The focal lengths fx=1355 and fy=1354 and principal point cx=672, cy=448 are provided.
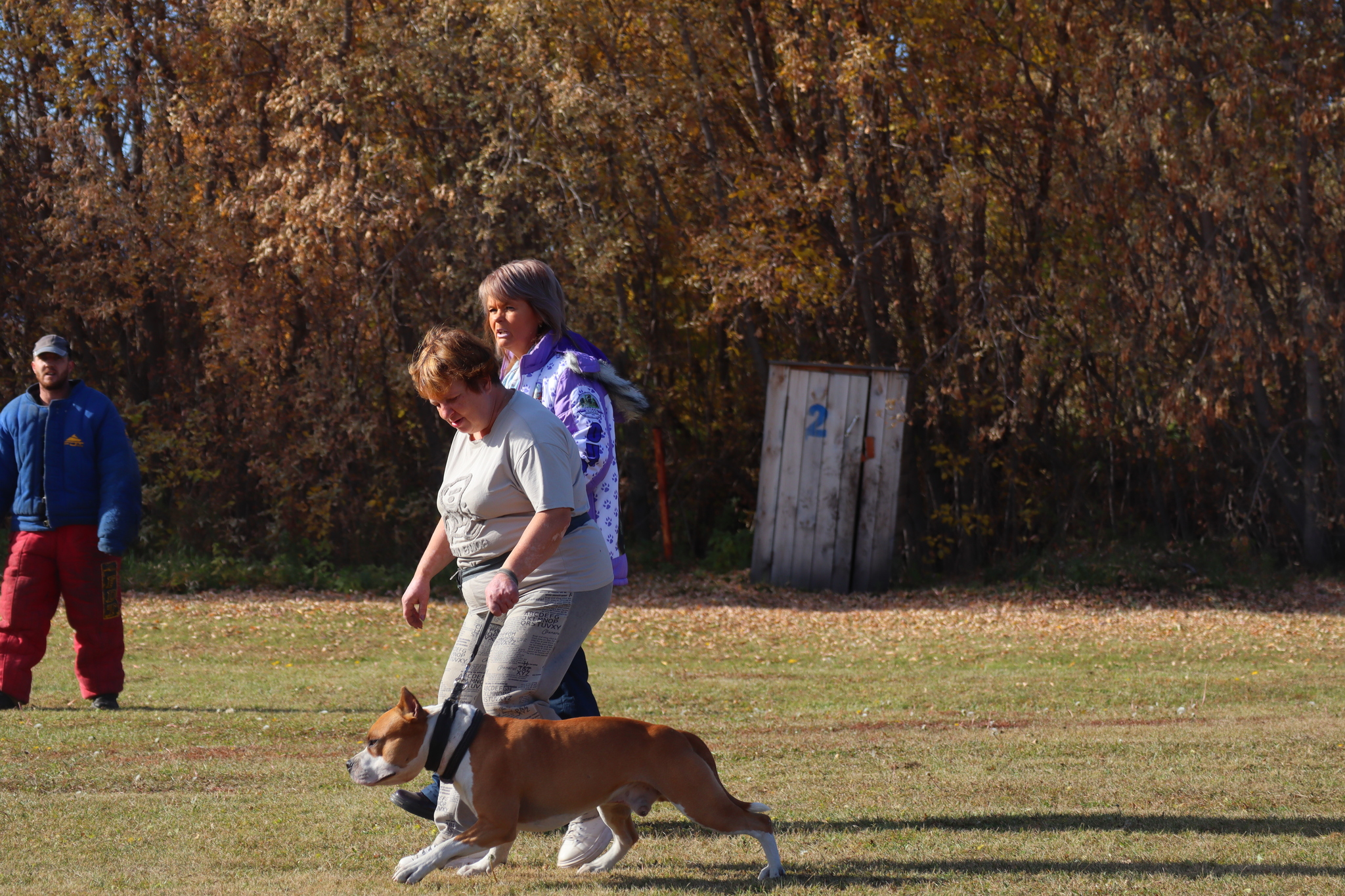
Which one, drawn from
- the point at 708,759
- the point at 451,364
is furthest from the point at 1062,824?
the point at 451,364

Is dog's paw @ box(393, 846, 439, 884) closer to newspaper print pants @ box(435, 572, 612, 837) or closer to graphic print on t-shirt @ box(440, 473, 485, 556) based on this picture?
newspaper print pants @ box(435, 572, 612, 837)

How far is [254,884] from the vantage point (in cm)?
372

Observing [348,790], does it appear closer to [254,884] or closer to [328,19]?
[254,884]

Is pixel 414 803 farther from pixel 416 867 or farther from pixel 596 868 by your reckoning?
pixel 596 868

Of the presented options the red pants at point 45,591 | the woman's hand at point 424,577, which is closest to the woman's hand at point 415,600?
the woman's hand at point 424,577

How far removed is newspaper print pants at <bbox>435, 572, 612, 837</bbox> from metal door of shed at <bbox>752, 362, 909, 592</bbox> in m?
10.8

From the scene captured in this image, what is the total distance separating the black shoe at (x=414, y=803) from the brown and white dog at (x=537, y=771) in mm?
153

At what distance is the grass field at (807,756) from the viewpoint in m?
3.92

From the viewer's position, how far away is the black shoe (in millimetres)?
3797

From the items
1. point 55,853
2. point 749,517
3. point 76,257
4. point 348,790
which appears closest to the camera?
point 55,853

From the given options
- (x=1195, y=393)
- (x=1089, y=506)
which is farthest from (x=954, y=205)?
(x=1089, y=506)

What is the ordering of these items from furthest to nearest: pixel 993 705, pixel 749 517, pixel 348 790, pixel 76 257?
pixel 749 517
pixel 76 257
pixel 993 705
pixel 348 790

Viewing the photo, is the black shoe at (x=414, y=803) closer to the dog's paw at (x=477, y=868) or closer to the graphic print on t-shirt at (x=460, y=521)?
the dog's paw at (x=477, y=868)

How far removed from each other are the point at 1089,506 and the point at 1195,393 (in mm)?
2772
